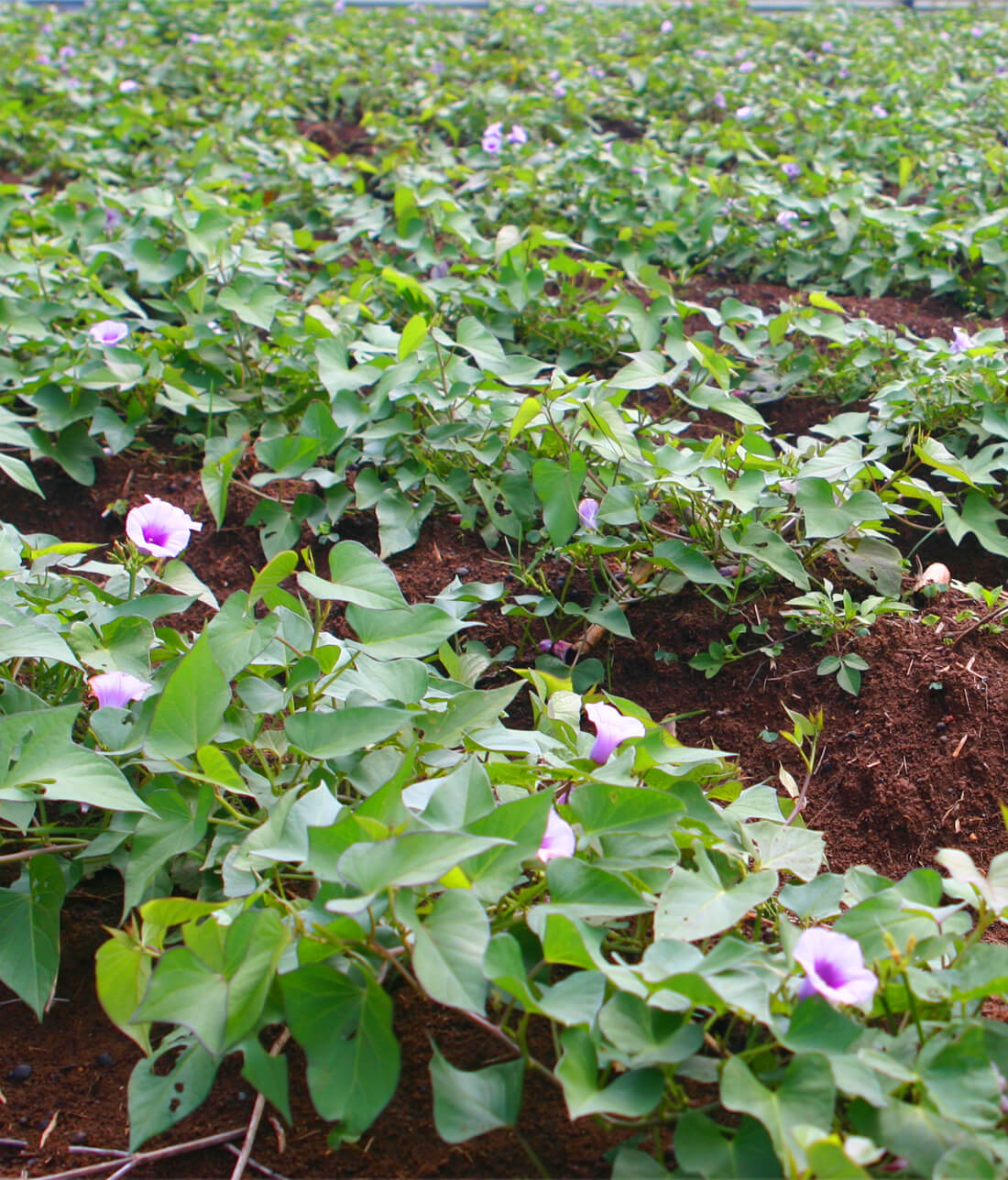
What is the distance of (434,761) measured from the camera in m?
1.09

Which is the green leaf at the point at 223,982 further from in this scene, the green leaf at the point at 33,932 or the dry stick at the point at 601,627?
the dry stick at the point at 601,627

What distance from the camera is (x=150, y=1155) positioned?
91 centimetres

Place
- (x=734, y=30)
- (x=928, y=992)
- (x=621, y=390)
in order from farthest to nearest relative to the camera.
Result: (x=734, y=30), (x=621, y=390), (x=928, y=992)

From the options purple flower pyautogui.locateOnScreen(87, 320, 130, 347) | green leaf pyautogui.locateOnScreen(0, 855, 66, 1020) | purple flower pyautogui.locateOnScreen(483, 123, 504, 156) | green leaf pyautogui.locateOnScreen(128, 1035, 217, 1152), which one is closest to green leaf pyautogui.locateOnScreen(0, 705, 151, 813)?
green leaf pyautogui.locateOnScreen(0, 855, 66, 1020)

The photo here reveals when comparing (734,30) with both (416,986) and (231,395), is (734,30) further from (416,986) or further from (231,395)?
(416,986)

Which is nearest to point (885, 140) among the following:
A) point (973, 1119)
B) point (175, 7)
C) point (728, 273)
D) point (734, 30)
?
point (728, 273)

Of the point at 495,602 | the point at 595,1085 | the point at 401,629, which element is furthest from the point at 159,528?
the point at 595,1085

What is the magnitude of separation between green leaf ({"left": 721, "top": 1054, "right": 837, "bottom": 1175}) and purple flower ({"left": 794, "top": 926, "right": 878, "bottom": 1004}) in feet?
0.18

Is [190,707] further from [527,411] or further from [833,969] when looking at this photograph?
[527,411]

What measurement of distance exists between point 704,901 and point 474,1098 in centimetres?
28

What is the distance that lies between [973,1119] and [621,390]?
125cm

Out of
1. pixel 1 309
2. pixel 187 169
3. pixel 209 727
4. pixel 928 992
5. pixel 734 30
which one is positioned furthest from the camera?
pixel 734 30

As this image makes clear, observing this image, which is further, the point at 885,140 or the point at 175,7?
the point at 175,7

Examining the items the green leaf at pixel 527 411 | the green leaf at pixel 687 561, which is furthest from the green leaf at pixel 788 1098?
the green leaf at pixel 527 411
